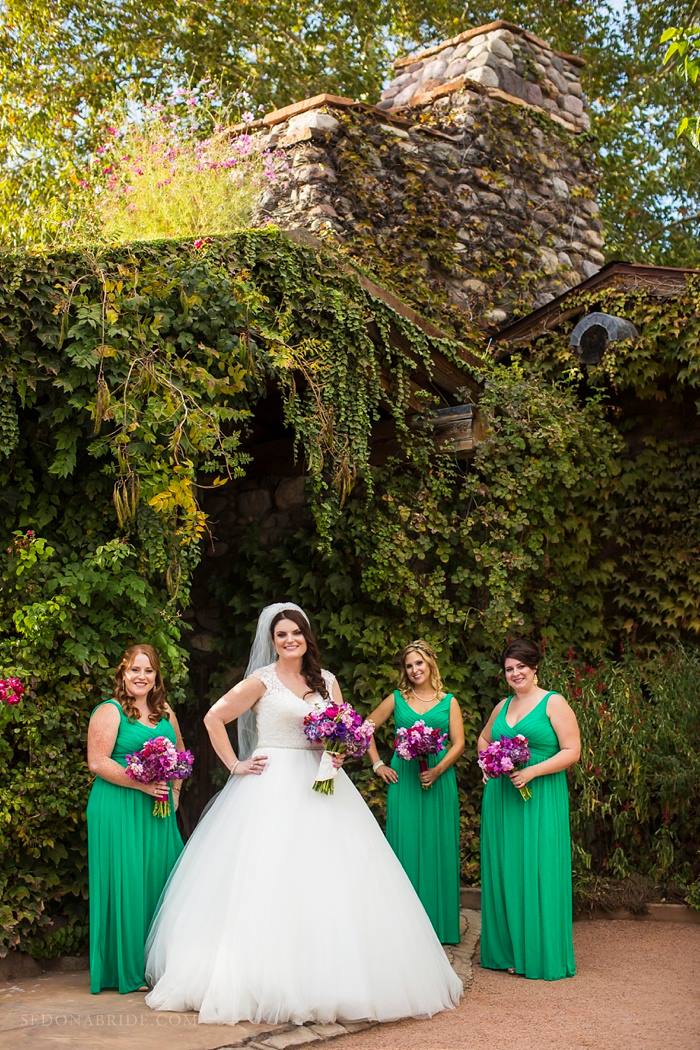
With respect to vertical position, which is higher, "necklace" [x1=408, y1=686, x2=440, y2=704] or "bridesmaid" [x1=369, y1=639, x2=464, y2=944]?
"necklace" [x1=408, y1=686, x2=440, y2=704]

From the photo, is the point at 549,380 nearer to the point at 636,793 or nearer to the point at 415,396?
the point at 415,396

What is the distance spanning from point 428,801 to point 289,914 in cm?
192

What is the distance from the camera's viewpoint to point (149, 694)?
18.9 feet

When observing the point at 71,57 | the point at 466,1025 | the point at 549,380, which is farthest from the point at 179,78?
the point at 466,1025

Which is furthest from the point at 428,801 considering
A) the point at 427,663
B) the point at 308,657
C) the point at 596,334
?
the point at 596,334

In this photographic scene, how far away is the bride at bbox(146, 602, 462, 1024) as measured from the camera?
4.87 metres

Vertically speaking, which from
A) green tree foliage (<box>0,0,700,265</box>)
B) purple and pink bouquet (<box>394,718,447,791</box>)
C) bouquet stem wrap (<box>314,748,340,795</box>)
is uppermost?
green tree foliage (<box>0,0,700,265</box>)

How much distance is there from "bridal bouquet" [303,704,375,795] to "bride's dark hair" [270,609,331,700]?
12.0 inches

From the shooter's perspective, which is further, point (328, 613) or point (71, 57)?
point (71, 57)

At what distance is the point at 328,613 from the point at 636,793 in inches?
102

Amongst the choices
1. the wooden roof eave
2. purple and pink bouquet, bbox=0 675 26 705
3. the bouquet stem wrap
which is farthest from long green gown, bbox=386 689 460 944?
the wooden roof eave

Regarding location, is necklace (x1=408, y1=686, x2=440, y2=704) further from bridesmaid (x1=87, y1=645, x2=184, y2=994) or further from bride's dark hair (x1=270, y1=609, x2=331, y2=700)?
bridesmaid (x1=87, y1=645, x2=184, y2=994)

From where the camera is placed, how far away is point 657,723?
26.3 feet

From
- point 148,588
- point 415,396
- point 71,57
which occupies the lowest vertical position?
point 148,588
